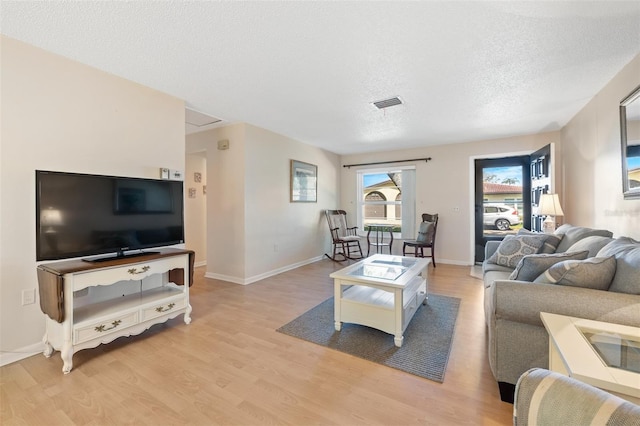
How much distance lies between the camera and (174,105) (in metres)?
2.90

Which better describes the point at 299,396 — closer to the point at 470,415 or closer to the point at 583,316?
the point at 470,415

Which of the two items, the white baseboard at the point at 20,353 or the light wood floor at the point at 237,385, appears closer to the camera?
the light wood floor at the point at 237,385

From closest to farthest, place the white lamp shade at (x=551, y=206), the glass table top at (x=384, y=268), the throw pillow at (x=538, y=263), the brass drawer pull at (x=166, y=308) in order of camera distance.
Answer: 1. the throw pillow at (x=538, y=263)
2. the brass drawer pull at (x=166, y=308)
3. the glass table top at (x=384, y=268)
4. the white lamp shade at (x=551, y=206)

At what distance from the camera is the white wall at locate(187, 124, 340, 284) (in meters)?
3.89

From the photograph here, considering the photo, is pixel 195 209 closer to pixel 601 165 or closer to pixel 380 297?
pixel 380 297

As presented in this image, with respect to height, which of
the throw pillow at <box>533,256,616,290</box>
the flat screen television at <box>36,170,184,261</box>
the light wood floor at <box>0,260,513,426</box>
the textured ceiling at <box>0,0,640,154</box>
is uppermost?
the textured ceiling at <box>0,0,640,154</box>

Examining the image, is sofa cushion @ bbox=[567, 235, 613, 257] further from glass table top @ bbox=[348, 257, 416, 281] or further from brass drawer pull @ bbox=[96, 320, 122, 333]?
brass drawer pull @ bbox=[96, 320, 122, 333]

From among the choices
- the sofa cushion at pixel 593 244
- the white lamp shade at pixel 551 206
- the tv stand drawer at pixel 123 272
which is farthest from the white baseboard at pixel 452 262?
the tv stand drawer at pixel 123 272

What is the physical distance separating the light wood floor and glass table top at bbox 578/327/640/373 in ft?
2.23

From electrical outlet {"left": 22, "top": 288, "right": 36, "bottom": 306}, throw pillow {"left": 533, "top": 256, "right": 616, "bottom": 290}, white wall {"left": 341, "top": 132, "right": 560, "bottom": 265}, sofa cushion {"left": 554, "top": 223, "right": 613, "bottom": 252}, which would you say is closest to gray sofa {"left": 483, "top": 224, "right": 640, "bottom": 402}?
throw pillow {"left": 533, "top": 256, "right": 616, "bottom": 290}

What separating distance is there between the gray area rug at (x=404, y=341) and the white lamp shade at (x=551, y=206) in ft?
5.68

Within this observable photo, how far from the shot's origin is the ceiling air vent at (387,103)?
2964 millimetres

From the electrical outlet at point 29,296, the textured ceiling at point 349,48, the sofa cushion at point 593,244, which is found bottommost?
the electrical outlet at point 29,296

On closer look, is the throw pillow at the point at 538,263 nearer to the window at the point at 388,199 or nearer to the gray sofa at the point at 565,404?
the gray sofa at the point at 565,404
